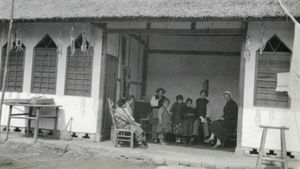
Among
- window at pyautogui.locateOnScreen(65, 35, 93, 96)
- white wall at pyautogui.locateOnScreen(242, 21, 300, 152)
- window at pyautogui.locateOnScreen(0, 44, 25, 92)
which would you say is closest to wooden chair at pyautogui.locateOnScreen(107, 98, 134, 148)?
window at pyautogui.locateOnScreen(65, 35, 93, 96)

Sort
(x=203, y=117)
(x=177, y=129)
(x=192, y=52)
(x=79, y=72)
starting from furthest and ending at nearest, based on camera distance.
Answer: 1. (x=192, y=52)
2. (x=203, y=117)
3. (x=177, y=129)
4. (x=79, y=72)

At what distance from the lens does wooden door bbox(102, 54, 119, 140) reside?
9883 millimetres

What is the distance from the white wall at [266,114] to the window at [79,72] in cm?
435

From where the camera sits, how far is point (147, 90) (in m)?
13.6

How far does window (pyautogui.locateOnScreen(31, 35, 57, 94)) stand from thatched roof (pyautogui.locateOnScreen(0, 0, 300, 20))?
98cm

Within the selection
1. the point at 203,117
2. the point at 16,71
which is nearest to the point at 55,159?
the point at 16,71

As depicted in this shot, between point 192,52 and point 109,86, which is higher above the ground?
point 192,52

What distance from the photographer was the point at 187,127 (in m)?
9.88

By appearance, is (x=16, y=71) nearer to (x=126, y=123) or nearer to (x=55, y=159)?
(x=55, y=159)

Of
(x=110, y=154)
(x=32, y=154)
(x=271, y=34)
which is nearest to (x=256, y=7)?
(x=271, y=34)

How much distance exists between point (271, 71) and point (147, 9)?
3.46m

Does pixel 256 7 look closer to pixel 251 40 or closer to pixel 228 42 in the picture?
pixel 251 40

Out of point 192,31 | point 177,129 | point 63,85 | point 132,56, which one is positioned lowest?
point 177,129

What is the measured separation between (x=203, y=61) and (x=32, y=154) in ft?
24.0
